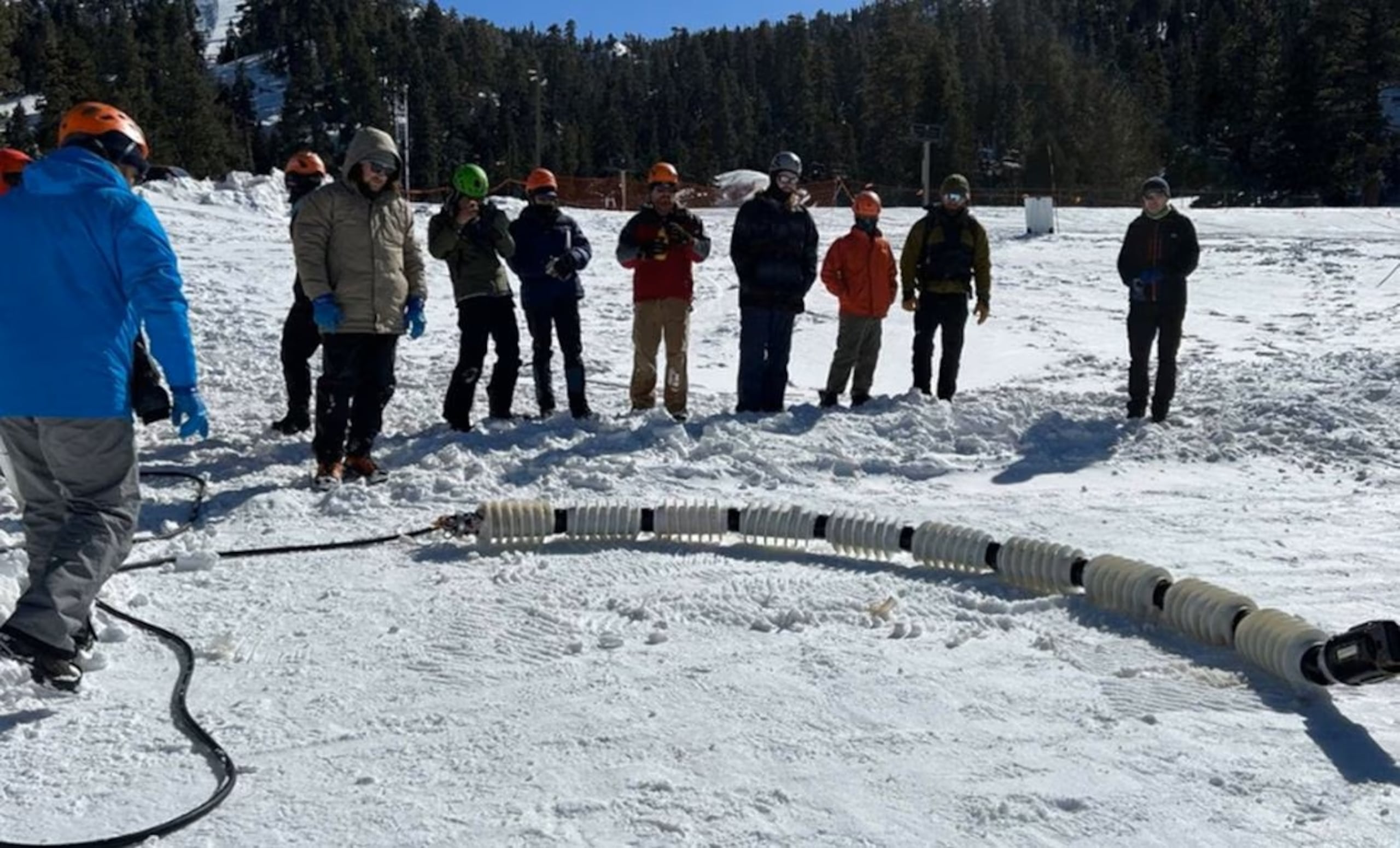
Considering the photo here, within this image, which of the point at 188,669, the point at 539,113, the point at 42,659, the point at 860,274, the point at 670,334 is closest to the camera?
the point at 42,659

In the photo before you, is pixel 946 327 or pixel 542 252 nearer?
pixel 542 252

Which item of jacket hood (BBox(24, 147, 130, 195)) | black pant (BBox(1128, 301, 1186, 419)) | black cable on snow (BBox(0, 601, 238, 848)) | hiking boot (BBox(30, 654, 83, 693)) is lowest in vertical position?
black cable on snow (BBox(0, 601, 238, 848))

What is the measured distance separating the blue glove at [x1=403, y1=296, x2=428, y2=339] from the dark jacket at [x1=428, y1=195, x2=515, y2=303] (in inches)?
41.6

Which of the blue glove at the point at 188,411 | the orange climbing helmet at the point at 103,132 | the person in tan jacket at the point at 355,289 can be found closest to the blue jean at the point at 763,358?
the person in tan jacket at the point at 355,289

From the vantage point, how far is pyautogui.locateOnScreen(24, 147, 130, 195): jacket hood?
153 inches

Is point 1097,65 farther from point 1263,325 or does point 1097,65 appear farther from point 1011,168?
point 1263,325

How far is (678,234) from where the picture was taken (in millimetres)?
8555

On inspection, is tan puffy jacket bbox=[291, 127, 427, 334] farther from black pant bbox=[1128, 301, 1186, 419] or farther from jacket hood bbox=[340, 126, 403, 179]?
black pant bbox=[1128, 301, 1186, 419]

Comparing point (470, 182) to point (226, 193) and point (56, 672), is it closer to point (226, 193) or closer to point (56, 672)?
point (56, 672)

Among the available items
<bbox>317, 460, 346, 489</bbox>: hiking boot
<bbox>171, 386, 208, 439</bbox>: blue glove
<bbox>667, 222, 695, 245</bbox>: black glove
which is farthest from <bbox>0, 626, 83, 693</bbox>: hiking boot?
<bbox>667, 222, 695, 245</bbox>: black glove

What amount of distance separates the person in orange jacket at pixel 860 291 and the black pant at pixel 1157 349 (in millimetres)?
1843

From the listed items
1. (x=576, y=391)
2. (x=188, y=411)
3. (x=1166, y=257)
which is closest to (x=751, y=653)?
(x=188, y=411)

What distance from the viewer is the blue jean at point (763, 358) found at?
8.62 meters

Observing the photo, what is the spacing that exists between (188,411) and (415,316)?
9.54ft
